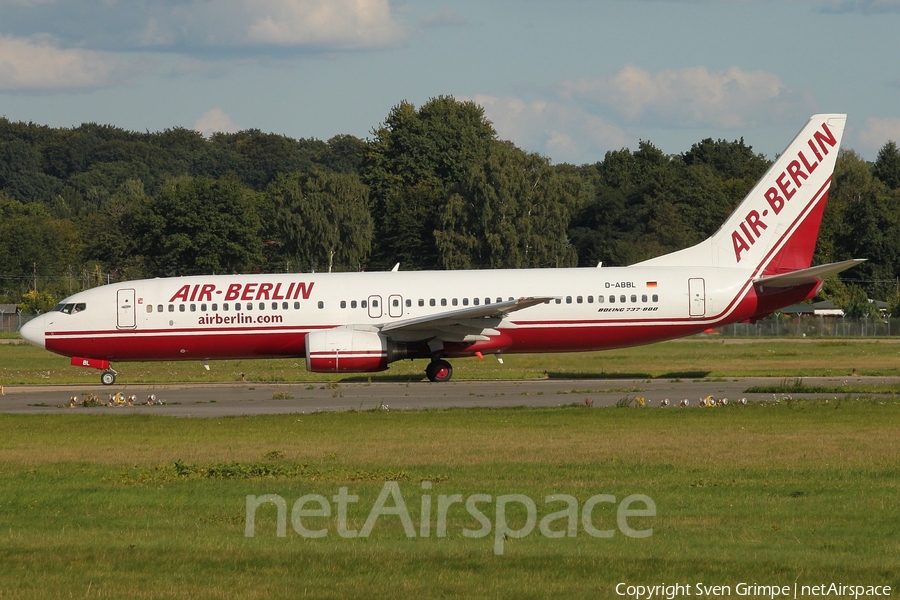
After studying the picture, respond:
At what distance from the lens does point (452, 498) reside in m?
14.0

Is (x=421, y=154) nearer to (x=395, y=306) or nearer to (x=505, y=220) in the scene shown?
(x=505, y=220)

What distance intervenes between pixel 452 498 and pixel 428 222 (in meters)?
88.9

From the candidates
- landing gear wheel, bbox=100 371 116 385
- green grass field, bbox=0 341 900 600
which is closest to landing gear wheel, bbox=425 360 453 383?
green grass field, bbox=0 341 900 600

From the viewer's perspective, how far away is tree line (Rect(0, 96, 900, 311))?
90562 mm

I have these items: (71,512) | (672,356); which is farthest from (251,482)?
(672,356)

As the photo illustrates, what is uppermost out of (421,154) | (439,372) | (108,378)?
(421,154)

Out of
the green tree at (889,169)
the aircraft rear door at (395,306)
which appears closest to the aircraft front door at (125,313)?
the aircraft rear door at (395,306)

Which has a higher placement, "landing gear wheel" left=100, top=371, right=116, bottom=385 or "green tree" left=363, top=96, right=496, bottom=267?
"green tree" left=363, top=96, right=496, bottom=267

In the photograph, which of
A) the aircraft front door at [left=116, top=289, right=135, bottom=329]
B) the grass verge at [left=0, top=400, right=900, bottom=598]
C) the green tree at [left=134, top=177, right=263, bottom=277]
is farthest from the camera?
the green tree at [left=134, top=177, right=263, bottom=277]

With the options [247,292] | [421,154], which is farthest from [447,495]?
[421,154]

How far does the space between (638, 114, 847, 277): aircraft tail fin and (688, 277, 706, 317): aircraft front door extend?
4.99 ft

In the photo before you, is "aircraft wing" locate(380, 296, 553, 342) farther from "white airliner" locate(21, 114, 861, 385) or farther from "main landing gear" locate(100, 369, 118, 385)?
"main landing gear" locate(100, 369, 118, 385)

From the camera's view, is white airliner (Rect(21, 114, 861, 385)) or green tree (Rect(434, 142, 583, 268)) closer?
white airliner (Rect(21, 114, 861, 385))

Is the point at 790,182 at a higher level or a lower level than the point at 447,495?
higher
